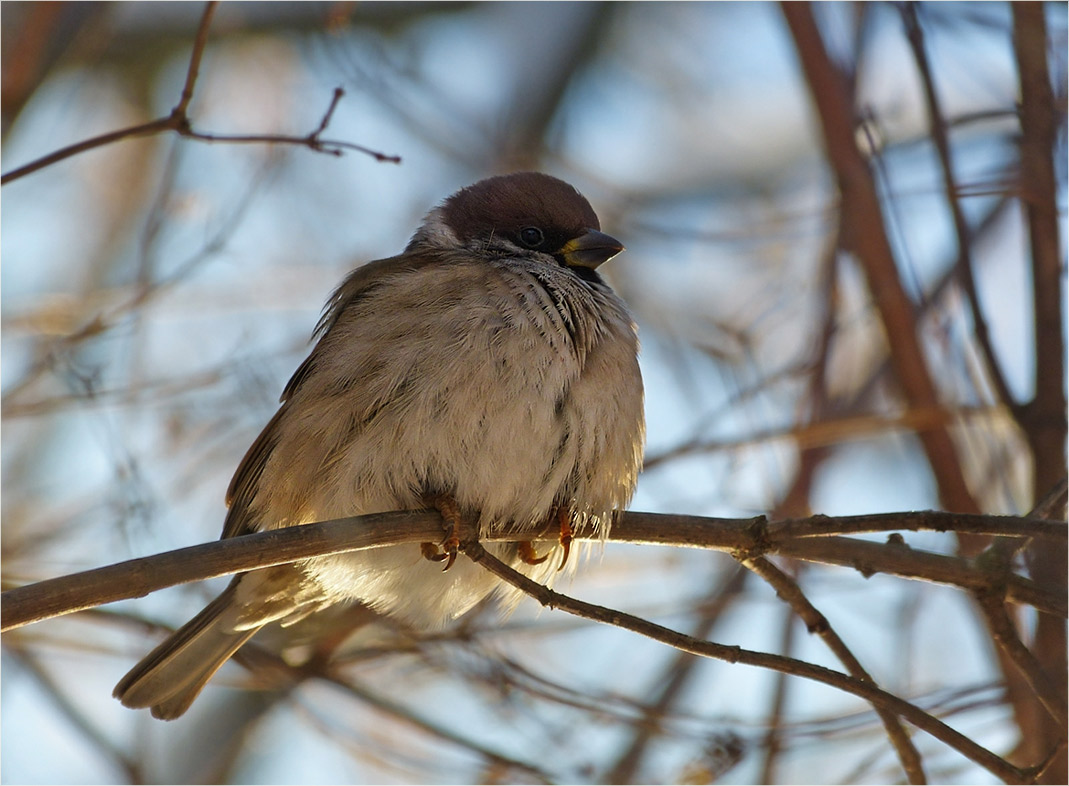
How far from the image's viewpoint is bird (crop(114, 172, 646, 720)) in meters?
3.63

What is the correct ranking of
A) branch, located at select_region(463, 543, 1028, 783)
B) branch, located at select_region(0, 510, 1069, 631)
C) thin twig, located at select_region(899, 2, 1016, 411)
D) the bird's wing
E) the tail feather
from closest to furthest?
branch, located at select_region(0, 510, 1069, 631) < branch, located at select_region(463, 543, 1028, 783) < thin twig, located at select_region(899, 2, 1016, 411) < the tail feather < the bird's wing

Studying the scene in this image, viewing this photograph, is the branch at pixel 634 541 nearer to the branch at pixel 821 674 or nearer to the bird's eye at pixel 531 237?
the branch at pixel 821 674

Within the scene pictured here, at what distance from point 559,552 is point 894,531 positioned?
56.7 inches

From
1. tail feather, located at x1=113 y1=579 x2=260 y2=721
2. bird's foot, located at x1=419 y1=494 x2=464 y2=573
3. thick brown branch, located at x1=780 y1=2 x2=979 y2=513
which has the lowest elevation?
tail feather, located at x1=113 y1=579 x2=260 y2=721

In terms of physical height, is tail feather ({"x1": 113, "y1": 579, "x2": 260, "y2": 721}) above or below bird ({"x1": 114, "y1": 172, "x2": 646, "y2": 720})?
below

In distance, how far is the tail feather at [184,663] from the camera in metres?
4.07

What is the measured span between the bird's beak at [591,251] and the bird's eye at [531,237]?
11cm

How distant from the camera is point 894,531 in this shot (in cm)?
301

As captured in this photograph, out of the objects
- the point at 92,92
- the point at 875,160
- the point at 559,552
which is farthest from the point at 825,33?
the point at 92,92

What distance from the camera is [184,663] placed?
414cm

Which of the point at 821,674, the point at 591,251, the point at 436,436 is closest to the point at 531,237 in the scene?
the point at 591,251

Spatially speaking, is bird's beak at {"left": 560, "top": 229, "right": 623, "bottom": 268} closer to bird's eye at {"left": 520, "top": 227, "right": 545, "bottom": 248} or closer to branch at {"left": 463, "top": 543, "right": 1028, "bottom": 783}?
bird's eye at {"left": 520, "top": 227, "right": 545, "bottom": 248}

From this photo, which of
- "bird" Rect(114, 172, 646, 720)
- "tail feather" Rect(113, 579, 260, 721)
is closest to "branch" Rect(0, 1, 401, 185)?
"bird" Rect(114, 172, 646, 720)

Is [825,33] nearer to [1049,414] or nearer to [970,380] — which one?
[970,380]
